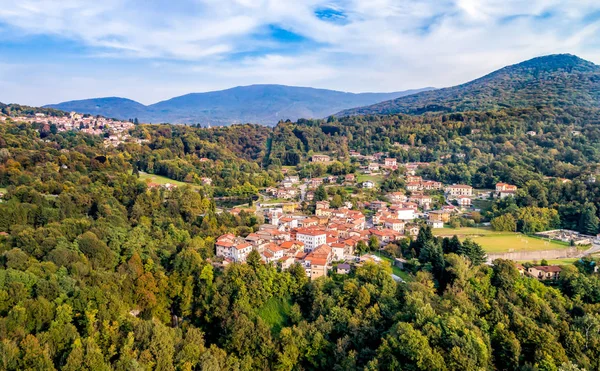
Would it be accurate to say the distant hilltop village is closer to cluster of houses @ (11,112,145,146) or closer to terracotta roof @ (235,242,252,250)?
cluster of houses @ (11,112,145,146)

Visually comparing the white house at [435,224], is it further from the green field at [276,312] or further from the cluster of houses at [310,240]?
the green field at [276,312]

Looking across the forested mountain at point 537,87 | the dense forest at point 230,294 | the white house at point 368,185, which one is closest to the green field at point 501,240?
the dense forest at point 230,294

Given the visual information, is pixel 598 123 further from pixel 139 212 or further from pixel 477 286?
pixel 139 212

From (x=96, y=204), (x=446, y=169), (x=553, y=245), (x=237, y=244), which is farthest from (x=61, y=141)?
(x=553, y=245)

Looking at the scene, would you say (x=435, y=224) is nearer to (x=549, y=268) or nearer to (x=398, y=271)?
(x=398, y=271)

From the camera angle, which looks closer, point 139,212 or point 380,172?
point 139,212

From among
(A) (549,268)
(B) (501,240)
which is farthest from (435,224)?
Result: (A) (549,268)

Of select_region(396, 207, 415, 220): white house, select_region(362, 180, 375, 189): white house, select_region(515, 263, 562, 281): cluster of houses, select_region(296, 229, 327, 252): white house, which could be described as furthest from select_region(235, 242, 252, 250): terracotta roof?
select_region(362, 180, 375, 189): white house
